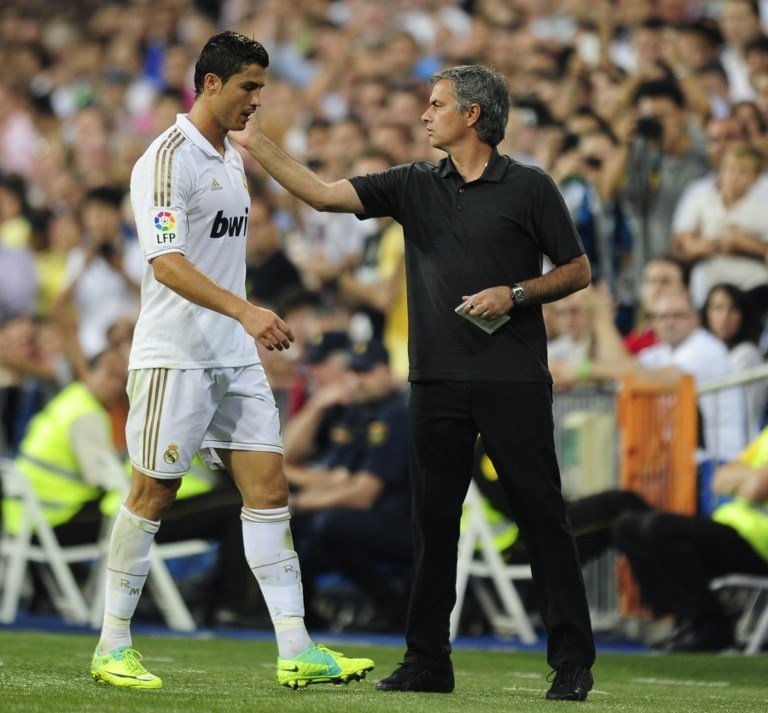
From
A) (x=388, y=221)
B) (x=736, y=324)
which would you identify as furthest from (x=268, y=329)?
(x=388, y=221)

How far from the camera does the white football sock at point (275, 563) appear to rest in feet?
19.1

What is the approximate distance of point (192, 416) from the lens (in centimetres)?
572

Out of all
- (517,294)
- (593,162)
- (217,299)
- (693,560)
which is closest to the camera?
(217,299)

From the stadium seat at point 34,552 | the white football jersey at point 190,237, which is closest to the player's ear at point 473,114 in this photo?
the white football jersey at point 190,237

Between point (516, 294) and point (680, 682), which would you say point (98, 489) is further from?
point (516, 294)

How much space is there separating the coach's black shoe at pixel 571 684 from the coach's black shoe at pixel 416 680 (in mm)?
418

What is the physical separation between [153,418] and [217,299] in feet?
1.78

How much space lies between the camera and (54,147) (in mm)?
18125

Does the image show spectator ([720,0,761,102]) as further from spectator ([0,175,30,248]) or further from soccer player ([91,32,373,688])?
spectator ([0,175,30,248])

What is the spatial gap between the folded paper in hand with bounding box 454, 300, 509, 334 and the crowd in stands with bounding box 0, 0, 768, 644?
423 centimetres

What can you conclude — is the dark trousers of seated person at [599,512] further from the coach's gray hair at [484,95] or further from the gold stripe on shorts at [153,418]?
the gold stripe on shorts at [153,418]

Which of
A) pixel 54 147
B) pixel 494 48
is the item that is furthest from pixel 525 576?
pixel 54 147

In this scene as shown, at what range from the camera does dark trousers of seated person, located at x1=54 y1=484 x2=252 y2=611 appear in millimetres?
10516

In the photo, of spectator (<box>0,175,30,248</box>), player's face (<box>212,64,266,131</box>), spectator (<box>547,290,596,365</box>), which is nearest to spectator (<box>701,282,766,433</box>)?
spectator (<box>547,290,596,365</box>)
